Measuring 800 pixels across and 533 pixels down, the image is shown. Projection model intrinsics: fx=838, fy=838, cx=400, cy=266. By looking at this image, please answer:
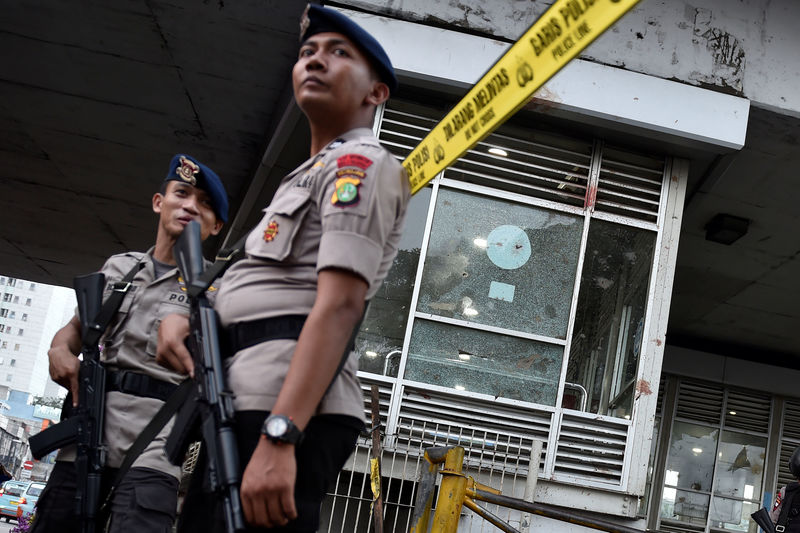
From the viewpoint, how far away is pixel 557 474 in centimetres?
597

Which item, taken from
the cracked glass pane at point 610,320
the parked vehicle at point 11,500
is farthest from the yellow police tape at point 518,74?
the parked vehicle at point 11,500

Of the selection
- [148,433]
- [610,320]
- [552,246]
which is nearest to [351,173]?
[148,433]

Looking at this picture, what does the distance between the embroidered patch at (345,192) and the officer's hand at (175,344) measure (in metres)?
0.51

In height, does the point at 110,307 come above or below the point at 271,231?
below

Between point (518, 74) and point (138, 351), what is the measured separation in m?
1.71

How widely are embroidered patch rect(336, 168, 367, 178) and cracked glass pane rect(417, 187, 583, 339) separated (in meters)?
4.49

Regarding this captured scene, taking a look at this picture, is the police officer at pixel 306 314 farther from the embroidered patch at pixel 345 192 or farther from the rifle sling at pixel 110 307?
the rifle sling at pixel 110 307

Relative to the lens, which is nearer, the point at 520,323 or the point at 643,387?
the point at 643,387

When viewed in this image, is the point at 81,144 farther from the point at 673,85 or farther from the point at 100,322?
the point at 100,322

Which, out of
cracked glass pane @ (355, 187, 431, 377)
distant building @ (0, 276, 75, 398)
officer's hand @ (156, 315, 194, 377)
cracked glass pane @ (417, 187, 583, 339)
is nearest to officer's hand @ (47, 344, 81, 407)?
officer's hand @ (156, 315, 194, 377)

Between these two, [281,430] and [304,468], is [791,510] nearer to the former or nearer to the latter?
[304,468]

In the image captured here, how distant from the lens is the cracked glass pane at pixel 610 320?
6.28 meters

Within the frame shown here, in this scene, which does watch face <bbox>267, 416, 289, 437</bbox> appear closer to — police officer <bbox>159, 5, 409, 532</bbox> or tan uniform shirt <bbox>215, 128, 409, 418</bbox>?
police officer <bbox>159, 5, 409, 532</bbox>

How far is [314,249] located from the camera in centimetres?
181
